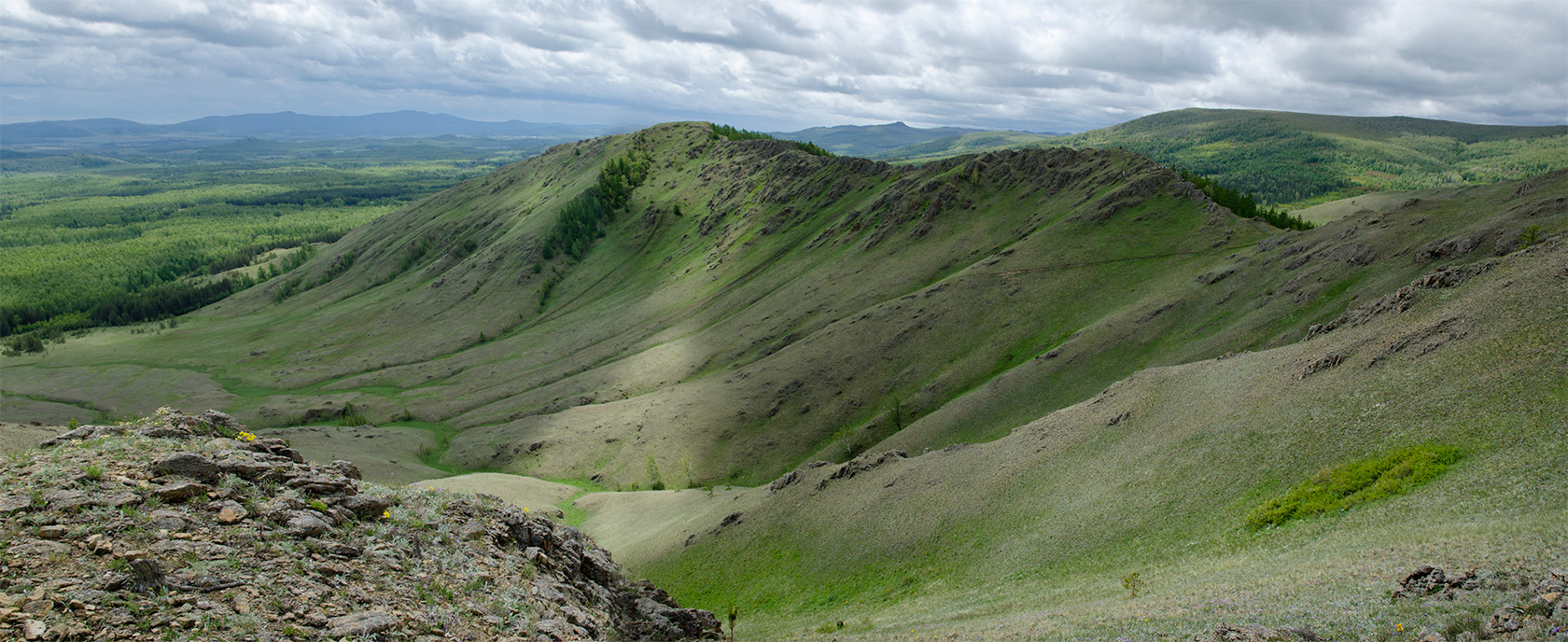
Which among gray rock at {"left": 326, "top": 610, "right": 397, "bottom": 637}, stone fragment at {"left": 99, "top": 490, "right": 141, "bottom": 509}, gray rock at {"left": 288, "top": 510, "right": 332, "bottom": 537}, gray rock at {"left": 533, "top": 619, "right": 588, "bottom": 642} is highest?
stone fragment at {"left": 99, "top": 490, "right": 141, "bottom": 509}

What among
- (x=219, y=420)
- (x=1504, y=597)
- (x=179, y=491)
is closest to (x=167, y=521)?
(x=179, y=491)

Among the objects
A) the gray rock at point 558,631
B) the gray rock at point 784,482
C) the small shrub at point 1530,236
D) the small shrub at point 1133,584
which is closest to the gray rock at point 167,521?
the gray rock at point 558,631

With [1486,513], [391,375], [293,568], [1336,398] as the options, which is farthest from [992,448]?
[391,375]

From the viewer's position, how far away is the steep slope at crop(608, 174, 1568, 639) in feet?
81.9

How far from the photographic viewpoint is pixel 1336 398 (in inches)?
1517

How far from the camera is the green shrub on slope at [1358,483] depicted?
99.0 feet

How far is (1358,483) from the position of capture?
31562 millimetres

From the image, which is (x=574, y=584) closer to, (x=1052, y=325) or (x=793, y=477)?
(x=793, y=477)

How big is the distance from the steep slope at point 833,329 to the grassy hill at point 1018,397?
63cm

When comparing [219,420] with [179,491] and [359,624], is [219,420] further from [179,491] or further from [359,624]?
[359,624]

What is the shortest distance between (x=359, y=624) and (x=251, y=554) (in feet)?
15.8

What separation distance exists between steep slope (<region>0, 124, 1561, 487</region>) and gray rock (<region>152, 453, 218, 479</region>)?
58.2 metres

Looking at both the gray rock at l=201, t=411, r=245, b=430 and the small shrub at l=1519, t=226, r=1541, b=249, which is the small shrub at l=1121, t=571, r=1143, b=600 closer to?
the gray rock at l=201, t=411, r=245, b=430

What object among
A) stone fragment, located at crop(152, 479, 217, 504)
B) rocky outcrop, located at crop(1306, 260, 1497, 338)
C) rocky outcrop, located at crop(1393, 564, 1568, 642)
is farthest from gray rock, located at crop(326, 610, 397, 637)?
rocky outcrop, located at crop(1306, 260, 1497, 338)
